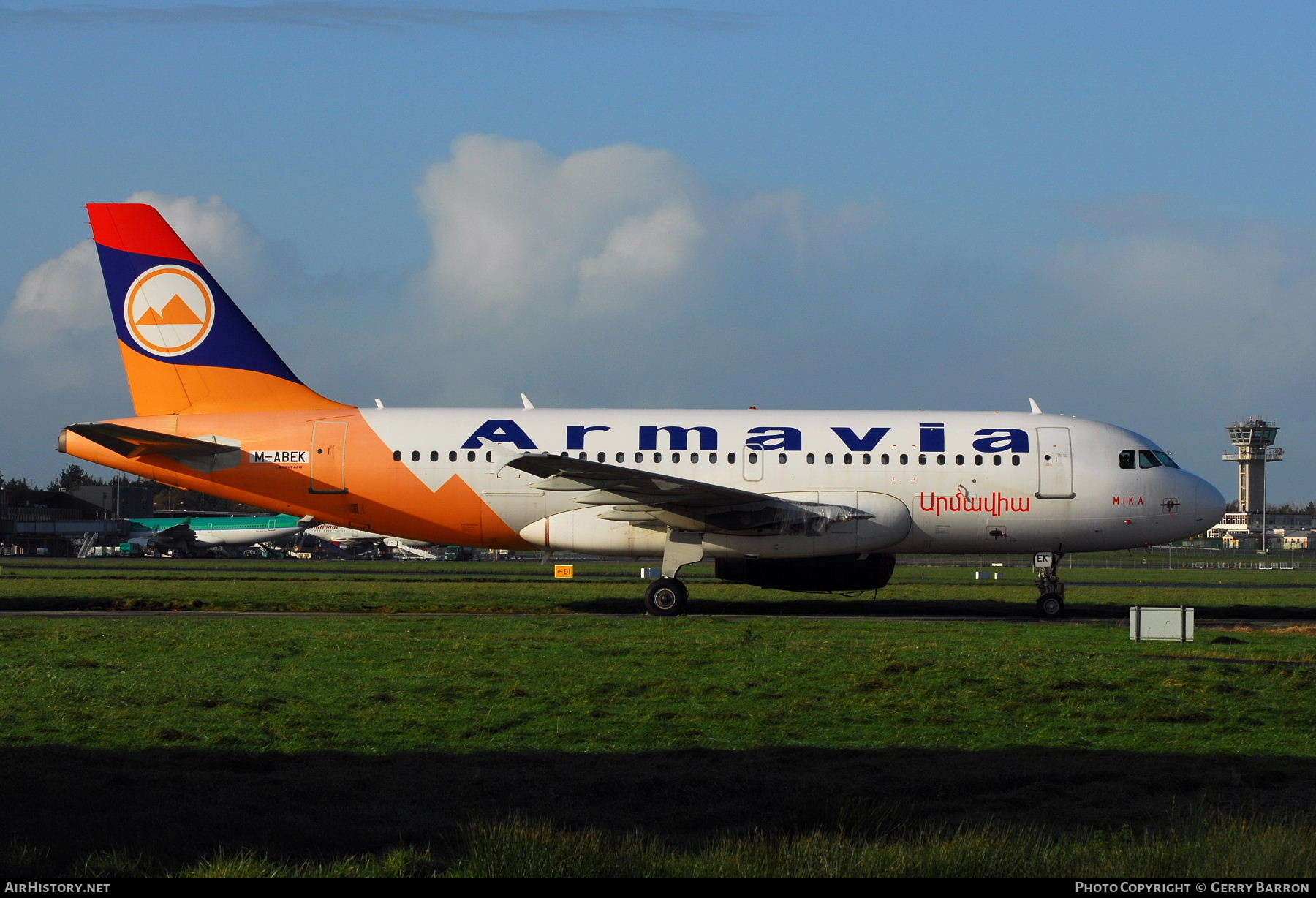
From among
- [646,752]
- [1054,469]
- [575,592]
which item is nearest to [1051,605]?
[1054,469]

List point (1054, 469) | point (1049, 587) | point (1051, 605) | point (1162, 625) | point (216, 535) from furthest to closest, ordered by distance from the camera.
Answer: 1. point (216, 535)
2. point (1054, 469)
3. point (1049, 587)
4. point (1051, 605)
5. point (1162, 625)

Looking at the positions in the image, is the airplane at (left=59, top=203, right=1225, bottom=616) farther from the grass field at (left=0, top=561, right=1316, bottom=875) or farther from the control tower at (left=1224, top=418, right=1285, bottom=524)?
the control tower at (left=1224, top=418, right=1285, bottom=524)

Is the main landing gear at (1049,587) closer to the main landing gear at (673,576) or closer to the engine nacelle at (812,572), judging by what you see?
the engine nacelle at (812,572)

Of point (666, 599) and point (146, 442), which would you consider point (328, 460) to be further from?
point (666, 599)

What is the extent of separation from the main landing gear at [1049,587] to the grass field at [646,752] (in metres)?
4.98

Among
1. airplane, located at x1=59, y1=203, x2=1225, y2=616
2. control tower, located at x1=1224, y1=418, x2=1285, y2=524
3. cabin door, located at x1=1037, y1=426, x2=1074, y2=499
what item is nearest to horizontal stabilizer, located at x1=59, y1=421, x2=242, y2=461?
airplane, located at x1=59, y1=203, x2=1225, y2=616

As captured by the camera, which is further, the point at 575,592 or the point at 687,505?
the point at 575,592

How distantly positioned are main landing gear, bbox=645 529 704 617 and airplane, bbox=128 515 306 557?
5817 centimetres

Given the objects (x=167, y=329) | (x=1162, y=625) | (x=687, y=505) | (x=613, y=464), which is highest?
(x=167, y=329)

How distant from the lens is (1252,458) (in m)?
158

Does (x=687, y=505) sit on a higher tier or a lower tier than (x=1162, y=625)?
higher

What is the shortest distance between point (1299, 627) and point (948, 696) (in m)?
13.7

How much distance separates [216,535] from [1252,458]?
5025 inches

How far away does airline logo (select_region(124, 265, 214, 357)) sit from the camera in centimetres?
2695
